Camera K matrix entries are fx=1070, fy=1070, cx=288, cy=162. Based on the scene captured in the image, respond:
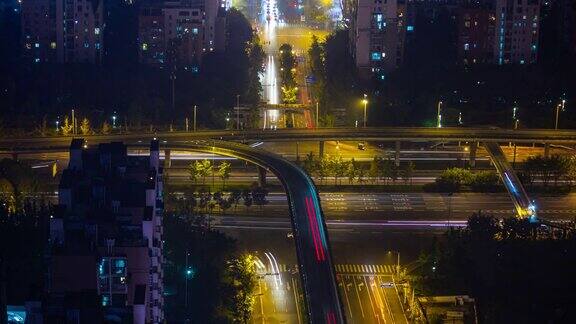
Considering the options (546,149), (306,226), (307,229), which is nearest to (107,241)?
(307,229)

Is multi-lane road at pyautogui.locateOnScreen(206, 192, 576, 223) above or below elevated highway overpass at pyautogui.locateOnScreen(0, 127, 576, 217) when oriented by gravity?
below

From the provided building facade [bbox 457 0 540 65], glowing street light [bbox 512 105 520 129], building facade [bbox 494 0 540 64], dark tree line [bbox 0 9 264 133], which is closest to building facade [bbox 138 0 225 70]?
dark tree line [bbox 0 9 264 133]

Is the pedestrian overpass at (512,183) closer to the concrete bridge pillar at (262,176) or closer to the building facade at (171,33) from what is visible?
the concrete bridge pillar at (262,176)

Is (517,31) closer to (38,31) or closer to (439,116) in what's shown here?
(439,116)

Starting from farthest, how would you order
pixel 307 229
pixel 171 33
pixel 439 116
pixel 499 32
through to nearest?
pixel 171 33
pixel 499 32
pixel 439 116
pixel 307 229

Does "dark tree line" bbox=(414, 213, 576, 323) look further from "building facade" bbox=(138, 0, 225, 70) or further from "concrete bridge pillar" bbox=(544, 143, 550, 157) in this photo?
"building facade" bbox=(138, 0, 225, 70)

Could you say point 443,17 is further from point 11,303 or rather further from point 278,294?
point 11,303

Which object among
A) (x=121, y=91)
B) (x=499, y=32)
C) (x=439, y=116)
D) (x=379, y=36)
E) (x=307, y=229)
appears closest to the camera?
(x=307, y=229)
